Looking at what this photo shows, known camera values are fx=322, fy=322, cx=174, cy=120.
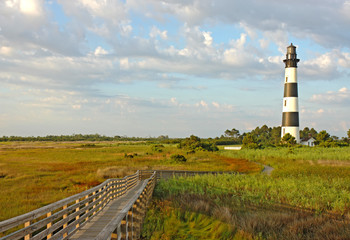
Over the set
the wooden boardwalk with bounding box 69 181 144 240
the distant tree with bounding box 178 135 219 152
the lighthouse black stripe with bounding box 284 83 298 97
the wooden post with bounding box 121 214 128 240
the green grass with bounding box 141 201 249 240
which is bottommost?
the green grass with bounding box 141 201 249 240

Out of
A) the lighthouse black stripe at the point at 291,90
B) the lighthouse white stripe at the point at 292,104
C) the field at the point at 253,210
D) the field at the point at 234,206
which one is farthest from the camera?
the lighthouse black stripe at the point at 291,90

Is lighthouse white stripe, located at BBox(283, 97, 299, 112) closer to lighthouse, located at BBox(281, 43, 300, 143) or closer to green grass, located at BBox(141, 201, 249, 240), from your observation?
lighthouse, located at BBox(281, 43, 300, 143)

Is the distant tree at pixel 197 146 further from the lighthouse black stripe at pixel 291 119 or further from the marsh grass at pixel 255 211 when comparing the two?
the marsh grass at pixel 255 211

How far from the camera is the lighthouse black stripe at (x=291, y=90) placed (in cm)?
Result: 5797

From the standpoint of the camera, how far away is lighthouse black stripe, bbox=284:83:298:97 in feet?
190

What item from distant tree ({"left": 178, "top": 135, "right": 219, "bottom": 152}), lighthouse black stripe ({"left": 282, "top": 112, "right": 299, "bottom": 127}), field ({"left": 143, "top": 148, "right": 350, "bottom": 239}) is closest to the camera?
field ({"left": 143, "top": 148, "right": 350, "bottom": 239})

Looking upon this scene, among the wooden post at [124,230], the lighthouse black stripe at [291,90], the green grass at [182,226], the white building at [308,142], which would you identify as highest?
the lighthouse black stripe at [291,90]

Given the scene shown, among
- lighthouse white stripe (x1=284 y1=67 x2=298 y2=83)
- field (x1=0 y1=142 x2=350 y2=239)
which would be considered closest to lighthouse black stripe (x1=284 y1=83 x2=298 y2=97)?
lighthouse white stripe (x1=284 y1=67 x2=298 y2=83)

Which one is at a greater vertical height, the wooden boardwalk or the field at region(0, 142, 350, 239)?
the wooden boardwalk

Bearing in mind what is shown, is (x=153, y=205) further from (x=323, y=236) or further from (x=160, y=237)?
(x=323, y=236)

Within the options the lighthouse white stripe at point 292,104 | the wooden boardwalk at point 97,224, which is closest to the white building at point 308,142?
the lighthouse white stripe at point 292,104

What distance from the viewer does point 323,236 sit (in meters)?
11.7

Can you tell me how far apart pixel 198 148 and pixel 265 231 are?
51453 millimetres

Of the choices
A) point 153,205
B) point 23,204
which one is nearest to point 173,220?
point 153,205
